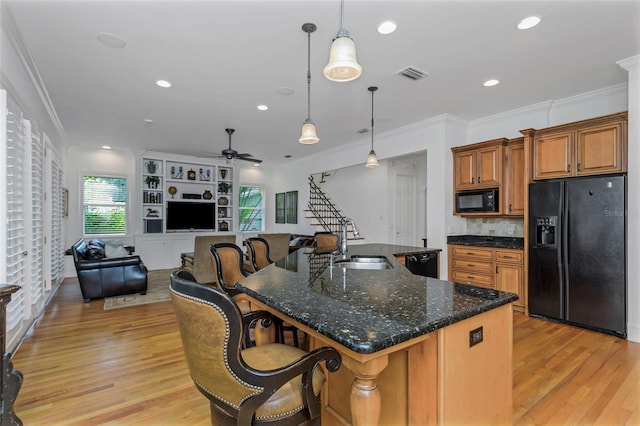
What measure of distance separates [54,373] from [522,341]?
4.26 metres

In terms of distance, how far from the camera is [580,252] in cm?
354

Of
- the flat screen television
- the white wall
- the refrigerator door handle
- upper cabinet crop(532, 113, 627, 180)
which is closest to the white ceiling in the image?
the white wall

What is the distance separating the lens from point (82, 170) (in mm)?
7027

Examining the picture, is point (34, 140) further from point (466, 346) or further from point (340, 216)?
point (340, 216)

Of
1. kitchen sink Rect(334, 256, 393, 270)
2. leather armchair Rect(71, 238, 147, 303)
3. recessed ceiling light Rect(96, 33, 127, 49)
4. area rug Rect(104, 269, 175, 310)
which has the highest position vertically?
recessed ceiling light Rect(96, 33, 127, 49)

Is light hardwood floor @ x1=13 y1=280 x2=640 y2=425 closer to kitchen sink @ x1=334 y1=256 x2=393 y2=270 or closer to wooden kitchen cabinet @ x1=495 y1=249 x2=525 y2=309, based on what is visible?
wooden kitchen cabinet @ x1=495 y1=249 x2=525 y2=309

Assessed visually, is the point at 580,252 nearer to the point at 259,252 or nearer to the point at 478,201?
the point at 478,201

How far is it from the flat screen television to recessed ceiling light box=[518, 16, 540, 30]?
757 centimetres

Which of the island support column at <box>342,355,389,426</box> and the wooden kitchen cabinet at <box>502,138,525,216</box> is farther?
the wooden kitchen cabinet at <box>502,138,525,216</box>

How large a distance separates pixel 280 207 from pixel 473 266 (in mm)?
6124

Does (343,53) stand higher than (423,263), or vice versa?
(343,53)

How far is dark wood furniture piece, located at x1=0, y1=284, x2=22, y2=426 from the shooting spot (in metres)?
1.66

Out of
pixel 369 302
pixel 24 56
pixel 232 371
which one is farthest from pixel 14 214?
pixel 369 302

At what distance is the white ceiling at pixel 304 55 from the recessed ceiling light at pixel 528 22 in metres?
0.04
